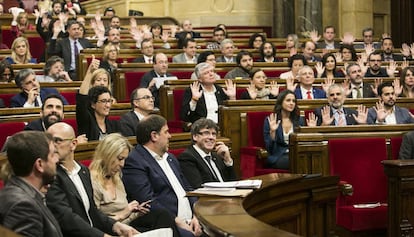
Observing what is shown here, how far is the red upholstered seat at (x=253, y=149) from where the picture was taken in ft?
19.3

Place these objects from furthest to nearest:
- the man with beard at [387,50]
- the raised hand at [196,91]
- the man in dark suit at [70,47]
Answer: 1. the man with beard at [387,50]
2. the man in dark suit at [70,47]
3. the raised hand at [196,91]

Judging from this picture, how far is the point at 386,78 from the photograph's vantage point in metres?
7.54

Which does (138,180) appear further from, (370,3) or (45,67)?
(370,3)

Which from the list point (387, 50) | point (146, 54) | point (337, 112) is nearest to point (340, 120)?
point (337, 112)

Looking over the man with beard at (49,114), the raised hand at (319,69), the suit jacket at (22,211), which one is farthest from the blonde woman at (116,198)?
the raised hand at (319,69)

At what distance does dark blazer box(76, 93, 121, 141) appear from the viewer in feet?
17.0

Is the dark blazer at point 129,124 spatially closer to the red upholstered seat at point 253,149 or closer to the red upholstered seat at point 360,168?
the red upholstered seat at point 253,149

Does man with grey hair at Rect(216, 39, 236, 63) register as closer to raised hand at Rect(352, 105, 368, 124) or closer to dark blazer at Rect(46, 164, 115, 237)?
raised hand at Rect(352, 105, 368, 124)

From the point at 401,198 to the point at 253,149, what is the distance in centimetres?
136

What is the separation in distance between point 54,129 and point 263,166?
246cm

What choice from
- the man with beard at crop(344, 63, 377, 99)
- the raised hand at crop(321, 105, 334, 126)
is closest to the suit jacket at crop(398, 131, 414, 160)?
the raised hand at crop(321, 105, 334, 126)

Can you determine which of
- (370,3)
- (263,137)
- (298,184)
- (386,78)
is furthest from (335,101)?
(370,3)

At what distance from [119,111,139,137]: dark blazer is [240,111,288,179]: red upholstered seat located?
0.88 m

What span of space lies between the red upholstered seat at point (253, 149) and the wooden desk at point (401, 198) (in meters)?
1.04
